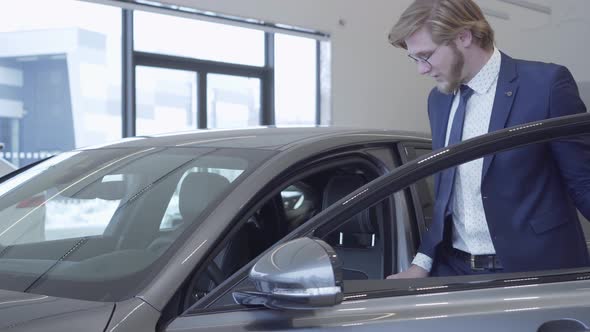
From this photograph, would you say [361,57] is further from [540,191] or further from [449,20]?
[540,191]

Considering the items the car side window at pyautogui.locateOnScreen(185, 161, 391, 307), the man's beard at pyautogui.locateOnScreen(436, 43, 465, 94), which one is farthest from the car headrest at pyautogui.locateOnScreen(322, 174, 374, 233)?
the man's beard at pyautogui.locateOnScreen(436, 43, 465, 94)

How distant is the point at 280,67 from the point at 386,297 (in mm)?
7118

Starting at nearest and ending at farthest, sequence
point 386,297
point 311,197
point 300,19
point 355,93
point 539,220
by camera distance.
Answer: point 386,297, point 539,220, point 311,197, point 300,19, point 355,93

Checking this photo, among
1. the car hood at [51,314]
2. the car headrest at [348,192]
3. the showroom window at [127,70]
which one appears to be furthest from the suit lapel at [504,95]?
the showroom window at [127,70]

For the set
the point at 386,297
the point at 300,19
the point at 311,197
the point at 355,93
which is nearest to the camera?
the point at 386,297

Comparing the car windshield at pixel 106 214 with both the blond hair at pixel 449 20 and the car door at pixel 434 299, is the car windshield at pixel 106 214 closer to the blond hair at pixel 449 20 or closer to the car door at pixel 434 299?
the car door at pixel 434 299

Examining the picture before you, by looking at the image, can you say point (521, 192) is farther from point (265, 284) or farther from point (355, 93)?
point (355, 93)

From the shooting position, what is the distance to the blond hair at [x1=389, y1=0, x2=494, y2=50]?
1.62 meters

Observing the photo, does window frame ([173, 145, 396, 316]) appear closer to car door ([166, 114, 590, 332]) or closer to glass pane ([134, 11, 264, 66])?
car door ([166, 114, 590, 332])

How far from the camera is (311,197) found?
2432 millimetres

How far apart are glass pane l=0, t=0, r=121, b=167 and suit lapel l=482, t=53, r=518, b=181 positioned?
5348 millimetres

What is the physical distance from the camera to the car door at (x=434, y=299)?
118cm

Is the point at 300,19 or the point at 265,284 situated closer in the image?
the point at 265,284

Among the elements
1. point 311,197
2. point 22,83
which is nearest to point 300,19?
point 22,83
